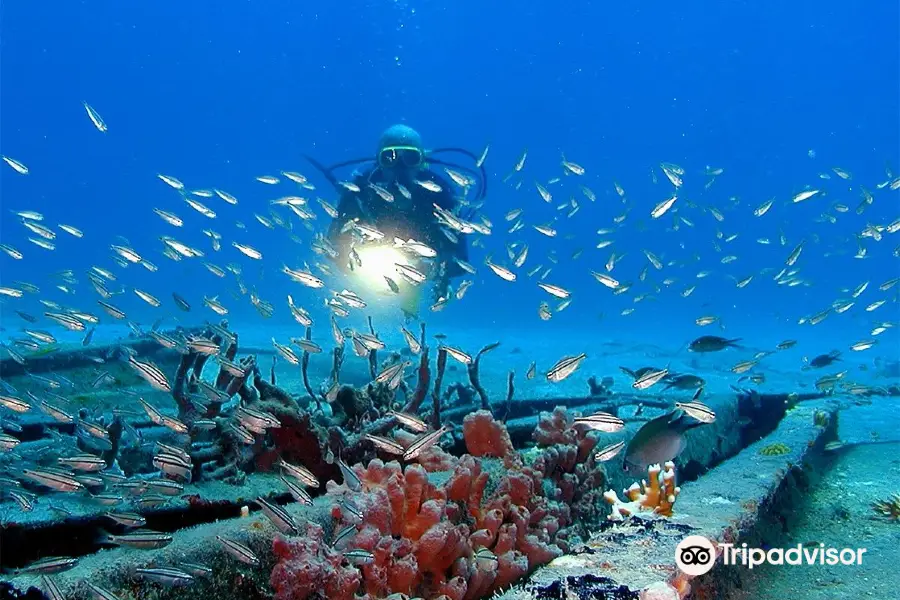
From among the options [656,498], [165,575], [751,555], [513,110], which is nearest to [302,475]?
[165,575]

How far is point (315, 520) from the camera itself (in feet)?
9.93

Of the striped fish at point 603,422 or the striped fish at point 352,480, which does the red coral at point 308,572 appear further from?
the striped fish at point 603,422

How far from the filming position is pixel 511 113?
379ft

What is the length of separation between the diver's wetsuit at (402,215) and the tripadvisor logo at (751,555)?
7279 mm

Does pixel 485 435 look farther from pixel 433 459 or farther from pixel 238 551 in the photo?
pixel 238 551

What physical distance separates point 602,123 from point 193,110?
4200 inches

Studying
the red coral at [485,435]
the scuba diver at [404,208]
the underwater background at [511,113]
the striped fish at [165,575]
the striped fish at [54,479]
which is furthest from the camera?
the underwater background at [511,113]

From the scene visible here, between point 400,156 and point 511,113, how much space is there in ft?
372

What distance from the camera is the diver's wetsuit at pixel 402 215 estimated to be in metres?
10.5

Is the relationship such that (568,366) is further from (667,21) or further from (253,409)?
(667,21)

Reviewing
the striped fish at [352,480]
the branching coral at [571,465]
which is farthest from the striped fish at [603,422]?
the striped fish at [352,480]

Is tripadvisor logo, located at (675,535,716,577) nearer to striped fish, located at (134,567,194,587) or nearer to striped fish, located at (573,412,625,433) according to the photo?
striped fish, located at (573,412,625,433)

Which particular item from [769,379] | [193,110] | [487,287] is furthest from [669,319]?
[193,110]

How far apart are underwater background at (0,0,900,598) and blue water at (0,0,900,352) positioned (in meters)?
0.50
